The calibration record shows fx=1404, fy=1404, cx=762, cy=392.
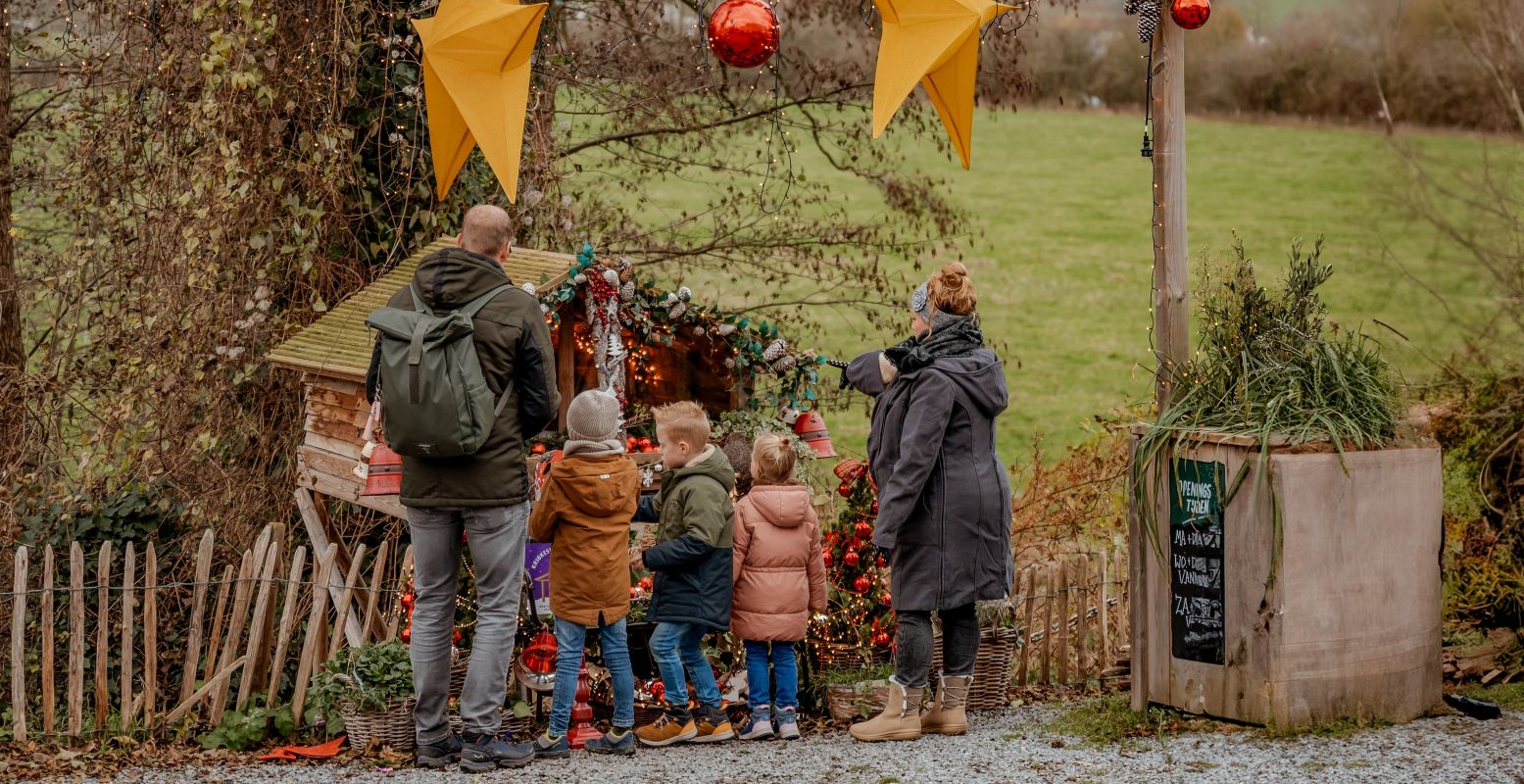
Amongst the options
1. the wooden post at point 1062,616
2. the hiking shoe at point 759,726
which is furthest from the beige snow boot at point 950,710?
the wooden post at point 1062,616

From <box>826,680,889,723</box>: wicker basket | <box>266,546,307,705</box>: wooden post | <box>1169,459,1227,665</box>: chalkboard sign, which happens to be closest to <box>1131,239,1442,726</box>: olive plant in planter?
<box>1169,459,1227,665</box>: chalkboard sign

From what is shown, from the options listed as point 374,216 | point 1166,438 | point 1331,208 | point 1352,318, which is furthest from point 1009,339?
point 1166,438

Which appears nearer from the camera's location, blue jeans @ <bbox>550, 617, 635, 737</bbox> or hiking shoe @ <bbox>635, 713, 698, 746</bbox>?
blue jeans @ <bbox>550, 617, 635, 737</bbox>

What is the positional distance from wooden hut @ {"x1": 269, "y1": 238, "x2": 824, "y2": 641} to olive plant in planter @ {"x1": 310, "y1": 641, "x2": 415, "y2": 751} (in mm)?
619

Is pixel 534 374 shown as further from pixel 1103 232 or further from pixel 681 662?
pixel 1103 232

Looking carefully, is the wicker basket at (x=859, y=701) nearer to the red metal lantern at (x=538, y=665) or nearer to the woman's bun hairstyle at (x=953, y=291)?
A: the red metal lantern at (x=538, y=665)

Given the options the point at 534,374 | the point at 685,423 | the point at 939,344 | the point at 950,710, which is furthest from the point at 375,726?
the point at 939,344

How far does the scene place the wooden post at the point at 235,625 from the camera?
19.0 ft

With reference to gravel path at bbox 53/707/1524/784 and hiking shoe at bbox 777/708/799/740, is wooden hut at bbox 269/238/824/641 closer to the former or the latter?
gravel path at bbox 53/707/1524/784

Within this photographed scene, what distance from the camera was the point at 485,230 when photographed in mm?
5078

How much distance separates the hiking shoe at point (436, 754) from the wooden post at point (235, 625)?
1.08 meters

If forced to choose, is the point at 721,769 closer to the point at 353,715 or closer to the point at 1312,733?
the point at 353,715

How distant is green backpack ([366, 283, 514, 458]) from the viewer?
484 cm

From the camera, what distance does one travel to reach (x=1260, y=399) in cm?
539
